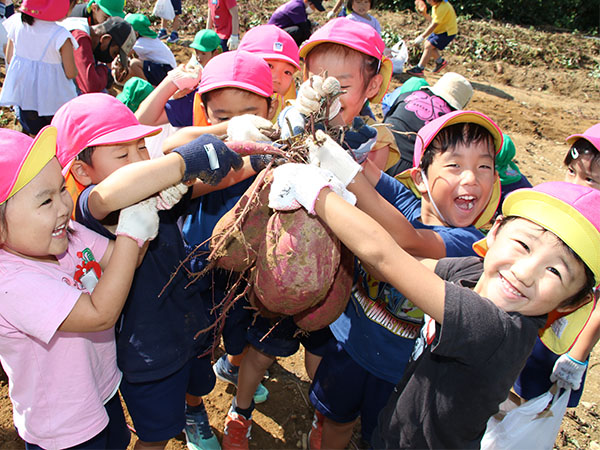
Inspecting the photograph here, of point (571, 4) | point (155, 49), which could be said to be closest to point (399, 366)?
point (155, 49)

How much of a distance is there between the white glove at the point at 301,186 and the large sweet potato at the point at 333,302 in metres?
0.38

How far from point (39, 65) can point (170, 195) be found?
346cm

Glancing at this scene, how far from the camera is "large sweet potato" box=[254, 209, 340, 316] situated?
1556 millimetres

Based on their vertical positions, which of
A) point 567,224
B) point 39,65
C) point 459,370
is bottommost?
point 39,65

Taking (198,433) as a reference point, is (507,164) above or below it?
above

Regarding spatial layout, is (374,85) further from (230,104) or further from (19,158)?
(19,158)

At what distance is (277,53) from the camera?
9.57 feet

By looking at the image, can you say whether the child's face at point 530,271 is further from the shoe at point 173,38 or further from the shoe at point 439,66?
the shoe at point 173,38

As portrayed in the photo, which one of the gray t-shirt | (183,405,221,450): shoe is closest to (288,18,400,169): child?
the gray t-shirt

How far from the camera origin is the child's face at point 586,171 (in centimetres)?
238

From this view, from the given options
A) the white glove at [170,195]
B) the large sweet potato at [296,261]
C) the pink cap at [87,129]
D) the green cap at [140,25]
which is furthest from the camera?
the green cap at [140,25]

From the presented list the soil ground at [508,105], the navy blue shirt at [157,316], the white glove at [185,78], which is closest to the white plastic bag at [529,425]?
the soil ground at [508,105]

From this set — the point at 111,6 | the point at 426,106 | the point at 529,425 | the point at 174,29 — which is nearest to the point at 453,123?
the point at 426,106

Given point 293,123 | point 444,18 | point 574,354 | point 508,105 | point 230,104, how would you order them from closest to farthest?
1. point 293,123
2. point 574,354
3. point 230,104
4. point 508,105
5. point 444,18
